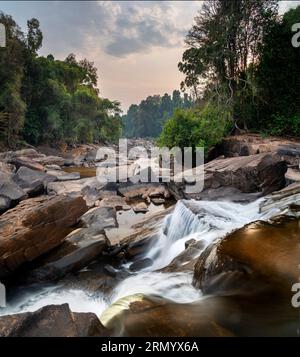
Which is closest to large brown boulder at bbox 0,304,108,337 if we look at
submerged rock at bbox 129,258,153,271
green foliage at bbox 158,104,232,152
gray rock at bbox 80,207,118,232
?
submerged rock at bbox 129,258,153,271

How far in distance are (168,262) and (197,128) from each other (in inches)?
474

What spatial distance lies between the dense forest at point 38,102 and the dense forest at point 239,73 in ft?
53.0

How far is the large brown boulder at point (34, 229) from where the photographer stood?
223 inches

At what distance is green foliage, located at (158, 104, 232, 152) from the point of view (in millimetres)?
16672

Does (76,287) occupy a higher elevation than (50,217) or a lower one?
lower

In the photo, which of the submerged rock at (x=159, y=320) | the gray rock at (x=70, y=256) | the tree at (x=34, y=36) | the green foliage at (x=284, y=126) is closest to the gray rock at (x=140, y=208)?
the gray rock at (x=70, y=256)

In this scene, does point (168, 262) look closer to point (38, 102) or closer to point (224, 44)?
point (224, 44)

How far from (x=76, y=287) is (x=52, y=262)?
0.81 metres

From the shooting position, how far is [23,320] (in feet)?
10.1

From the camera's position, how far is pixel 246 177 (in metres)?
9.80

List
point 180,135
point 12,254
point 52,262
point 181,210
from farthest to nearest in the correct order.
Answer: point 180,135 → point 181,210 → point 52,262 → point 12,254
